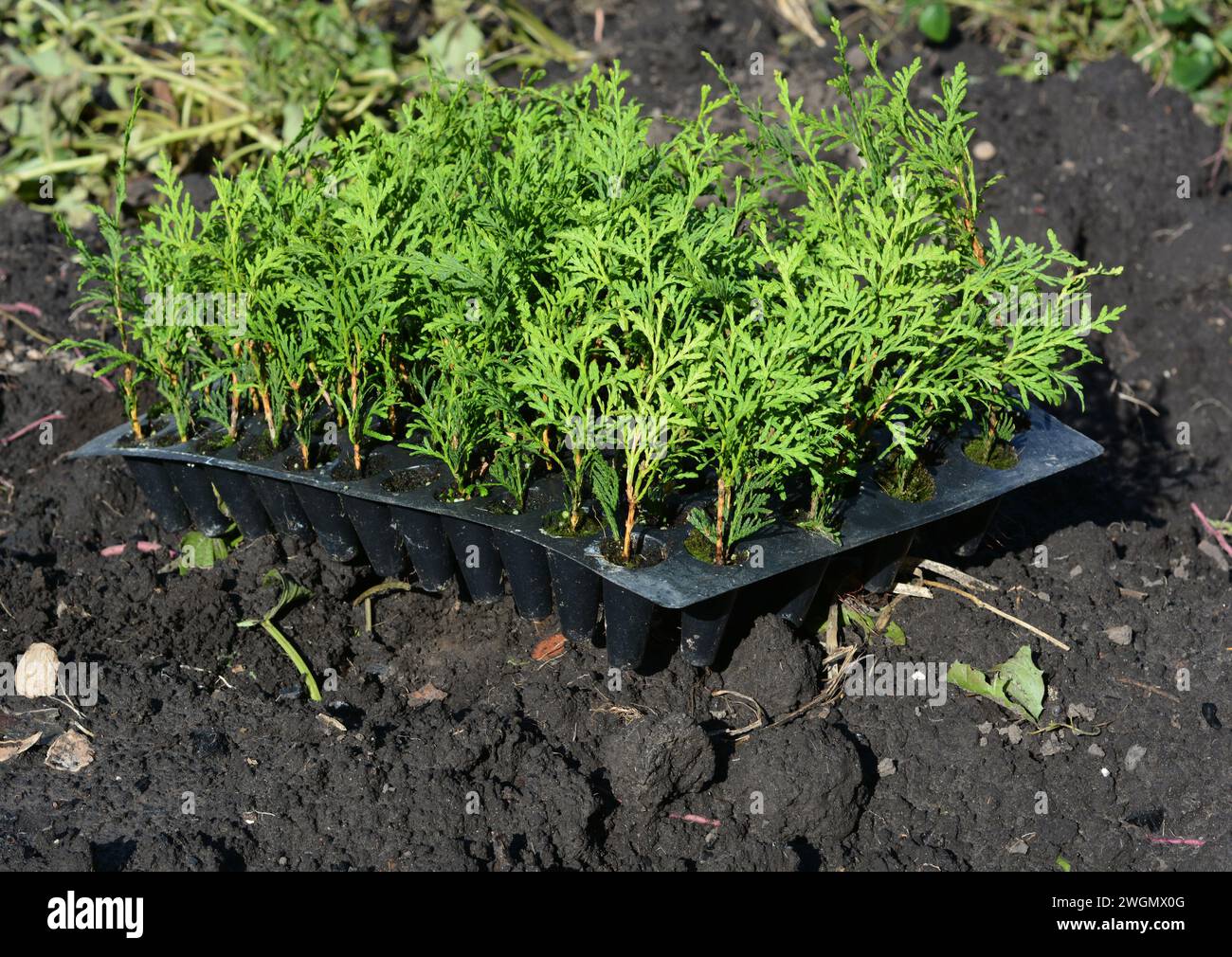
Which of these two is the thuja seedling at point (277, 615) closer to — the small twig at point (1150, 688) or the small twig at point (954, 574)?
the small twig at point (954, 574)

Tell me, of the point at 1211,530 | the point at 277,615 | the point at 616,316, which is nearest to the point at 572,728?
the point at 277,615

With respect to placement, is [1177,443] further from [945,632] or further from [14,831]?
[14,831]

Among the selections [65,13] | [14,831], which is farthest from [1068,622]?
[65,13]

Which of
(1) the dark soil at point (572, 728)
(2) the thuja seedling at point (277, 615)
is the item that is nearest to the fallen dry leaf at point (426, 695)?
(1) the dark soil at point (572, 728)

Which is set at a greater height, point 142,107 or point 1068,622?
point 142,107

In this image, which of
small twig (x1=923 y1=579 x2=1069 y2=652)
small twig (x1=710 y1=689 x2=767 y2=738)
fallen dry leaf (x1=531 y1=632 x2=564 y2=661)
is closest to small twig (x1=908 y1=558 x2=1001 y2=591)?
small twig (x1=923 y1=579 x2=1069 y2=652)

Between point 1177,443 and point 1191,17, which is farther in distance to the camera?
point 1191,17

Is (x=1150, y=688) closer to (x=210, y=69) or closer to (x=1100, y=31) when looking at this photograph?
(x=1100, y=31)

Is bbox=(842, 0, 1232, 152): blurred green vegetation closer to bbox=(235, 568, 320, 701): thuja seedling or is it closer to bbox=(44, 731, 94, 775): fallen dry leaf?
bbox=(235, 568, 320, 701): thuja seedling
